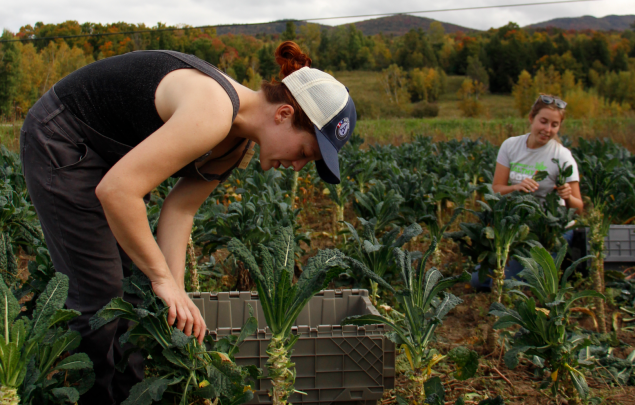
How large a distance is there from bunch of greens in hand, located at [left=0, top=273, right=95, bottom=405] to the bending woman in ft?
0.86

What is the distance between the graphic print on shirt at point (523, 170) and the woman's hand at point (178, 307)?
356cm

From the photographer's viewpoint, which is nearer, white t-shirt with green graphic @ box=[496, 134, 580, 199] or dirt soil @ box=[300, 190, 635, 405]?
dirt soil @ box=[300, 190, 635, 405]

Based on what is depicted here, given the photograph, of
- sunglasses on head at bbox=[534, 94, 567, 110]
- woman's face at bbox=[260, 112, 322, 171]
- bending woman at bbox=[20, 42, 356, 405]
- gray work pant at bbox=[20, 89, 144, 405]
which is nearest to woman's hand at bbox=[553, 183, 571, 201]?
sunglasses on head at bbox=[534, 94, 567, 110]

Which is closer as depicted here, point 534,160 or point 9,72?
point 534,160

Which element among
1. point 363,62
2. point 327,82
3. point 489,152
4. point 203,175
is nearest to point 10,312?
point 203,175

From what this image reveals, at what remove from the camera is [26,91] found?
989 inches

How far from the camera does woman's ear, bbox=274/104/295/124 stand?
181 cm

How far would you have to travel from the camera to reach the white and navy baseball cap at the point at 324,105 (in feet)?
5.92

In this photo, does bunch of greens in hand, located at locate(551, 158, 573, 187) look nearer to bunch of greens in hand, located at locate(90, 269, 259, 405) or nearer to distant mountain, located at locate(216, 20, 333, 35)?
bunch of greens in hand, located at locate(90, 269, 259, 405)

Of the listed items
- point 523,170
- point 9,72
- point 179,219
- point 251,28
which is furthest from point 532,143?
point 251,28

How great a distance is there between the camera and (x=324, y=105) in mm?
1812

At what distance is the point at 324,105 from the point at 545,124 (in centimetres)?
310

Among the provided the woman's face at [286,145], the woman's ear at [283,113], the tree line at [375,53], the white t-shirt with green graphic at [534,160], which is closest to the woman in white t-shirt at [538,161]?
the white t-shirt with green graphic at [534,160]

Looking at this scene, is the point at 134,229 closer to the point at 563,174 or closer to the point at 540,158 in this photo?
the point at 563,174
